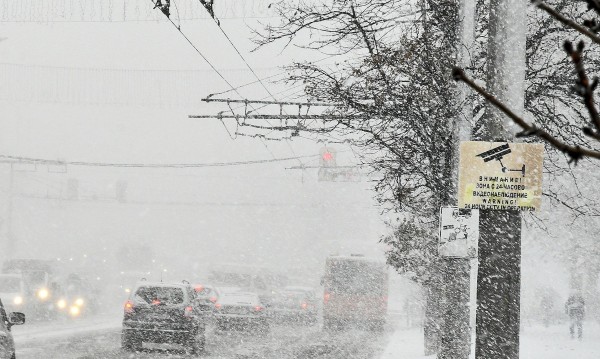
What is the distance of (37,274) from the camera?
99.1 feet

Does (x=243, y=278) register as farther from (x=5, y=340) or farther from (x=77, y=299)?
(x=5, y=340)

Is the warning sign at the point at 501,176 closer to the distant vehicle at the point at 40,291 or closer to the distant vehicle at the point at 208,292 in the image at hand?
the distant vehicle at the point at 208,292

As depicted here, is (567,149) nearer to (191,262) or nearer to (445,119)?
(445,119)

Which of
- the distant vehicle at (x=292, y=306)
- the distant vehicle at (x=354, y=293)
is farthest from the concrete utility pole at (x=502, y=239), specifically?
the distant vehicle at (x=292, y=306)

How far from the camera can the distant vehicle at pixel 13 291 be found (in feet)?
82.6

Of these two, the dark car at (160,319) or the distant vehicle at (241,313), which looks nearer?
the dark car at (160,319)

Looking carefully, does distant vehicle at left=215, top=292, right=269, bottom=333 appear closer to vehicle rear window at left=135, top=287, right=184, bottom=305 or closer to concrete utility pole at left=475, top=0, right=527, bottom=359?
vehicle rear window at left=135, top=287, right=184, bottom=305

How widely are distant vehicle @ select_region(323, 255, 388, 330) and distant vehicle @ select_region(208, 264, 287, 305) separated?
7.68 ft

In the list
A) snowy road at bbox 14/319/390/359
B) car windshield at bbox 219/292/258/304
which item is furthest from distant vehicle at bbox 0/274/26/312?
car windshield at bbox 219/292/258/304

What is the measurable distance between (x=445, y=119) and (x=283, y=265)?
3258 inches

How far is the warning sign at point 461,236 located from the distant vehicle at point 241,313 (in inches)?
751

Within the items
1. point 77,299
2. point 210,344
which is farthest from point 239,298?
point 77,299

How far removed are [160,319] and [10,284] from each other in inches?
347

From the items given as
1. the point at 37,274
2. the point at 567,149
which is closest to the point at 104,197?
the point at 37,274
